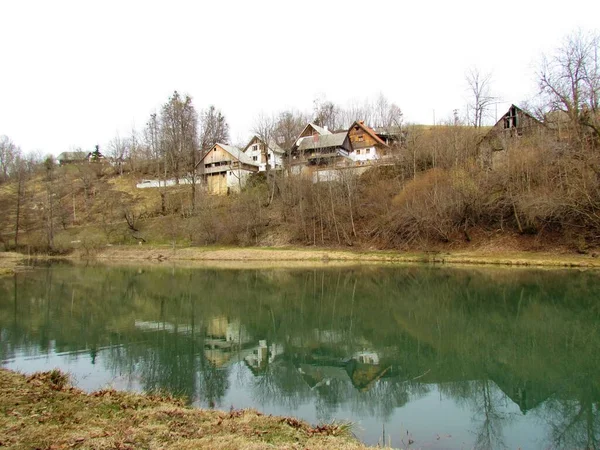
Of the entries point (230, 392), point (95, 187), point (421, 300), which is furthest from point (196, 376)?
point (95, 187)

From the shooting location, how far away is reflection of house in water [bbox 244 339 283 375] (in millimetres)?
12484

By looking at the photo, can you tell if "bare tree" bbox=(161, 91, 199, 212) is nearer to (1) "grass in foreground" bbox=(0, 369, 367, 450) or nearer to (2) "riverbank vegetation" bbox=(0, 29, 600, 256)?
(2) "riverbank vegetation" bbox=(0, 29, 600, 256)

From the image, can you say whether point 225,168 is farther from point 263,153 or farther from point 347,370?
point 347,370

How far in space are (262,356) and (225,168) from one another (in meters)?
59.9

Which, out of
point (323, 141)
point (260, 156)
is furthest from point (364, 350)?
point (260, 156)

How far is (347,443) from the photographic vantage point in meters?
6.73

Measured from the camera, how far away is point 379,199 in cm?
5081

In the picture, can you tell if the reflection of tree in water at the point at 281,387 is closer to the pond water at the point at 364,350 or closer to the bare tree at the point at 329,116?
the pond water at the point at 364,350

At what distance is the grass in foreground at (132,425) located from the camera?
6.05 meters

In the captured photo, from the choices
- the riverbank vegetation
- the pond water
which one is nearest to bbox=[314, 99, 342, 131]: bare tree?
the riverbank vegetation

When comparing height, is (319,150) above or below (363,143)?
below

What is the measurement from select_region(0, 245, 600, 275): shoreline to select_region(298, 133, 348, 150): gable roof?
82.4ft

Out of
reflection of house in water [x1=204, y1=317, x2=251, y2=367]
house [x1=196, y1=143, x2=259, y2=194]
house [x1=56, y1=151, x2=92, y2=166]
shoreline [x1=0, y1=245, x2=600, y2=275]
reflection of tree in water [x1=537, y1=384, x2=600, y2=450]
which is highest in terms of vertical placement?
house [x1=56, y1=151, x2=92, y2=166]

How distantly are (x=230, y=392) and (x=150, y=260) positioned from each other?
141 ft
